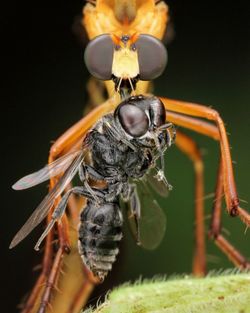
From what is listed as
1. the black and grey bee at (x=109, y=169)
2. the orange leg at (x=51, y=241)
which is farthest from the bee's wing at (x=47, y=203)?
the orange leg at (x=51, y=241)

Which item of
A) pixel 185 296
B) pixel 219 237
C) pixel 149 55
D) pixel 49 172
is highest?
pixel 149 55

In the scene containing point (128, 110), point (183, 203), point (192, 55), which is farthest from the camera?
point (192, 55)

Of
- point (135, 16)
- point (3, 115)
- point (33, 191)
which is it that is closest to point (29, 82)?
point (3, 115)

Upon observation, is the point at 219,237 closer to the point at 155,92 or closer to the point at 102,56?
the point at 102,56

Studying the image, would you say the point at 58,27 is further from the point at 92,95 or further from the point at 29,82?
the point at 92,95

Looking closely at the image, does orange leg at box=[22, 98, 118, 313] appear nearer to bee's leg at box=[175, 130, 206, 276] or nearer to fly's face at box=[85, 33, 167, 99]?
fly's face at box=[85, 33, 167, 99]

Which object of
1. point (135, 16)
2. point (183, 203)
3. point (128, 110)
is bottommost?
point (183, 203)

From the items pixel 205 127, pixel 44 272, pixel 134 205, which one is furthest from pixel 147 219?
pixel 205 127
